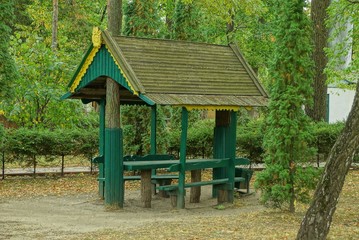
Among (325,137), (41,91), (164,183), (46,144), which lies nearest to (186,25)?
(41,91)

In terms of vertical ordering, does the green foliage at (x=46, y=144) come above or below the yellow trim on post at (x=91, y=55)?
below

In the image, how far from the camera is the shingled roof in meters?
16.2

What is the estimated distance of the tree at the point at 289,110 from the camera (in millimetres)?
14617

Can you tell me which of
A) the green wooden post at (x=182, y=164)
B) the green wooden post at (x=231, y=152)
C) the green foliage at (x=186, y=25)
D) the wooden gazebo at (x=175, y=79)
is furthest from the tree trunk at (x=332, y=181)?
the green foliage at (x=186, y=25)

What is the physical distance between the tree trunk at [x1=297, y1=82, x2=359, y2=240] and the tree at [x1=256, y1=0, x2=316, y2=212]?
4476 millimetres

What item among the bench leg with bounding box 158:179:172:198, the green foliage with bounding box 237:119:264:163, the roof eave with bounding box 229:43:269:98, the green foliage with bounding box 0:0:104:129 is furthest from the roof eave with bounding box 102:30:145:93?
the green foliage with bounding box 237:119:264:163

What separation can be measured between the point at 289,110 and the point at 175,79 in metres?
3.27

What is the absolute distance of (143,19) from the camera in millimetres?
23281

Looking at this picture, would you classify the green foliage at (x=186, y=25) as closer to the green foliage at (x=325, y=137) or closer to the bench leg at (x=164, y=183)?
the green foliage at (x=325, y=137)

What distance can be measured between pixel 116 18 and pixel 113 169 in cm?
581

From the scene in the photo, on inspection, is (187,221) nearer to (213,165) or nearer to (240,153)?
(213,165)

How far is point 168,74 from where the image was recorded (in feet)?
55.3

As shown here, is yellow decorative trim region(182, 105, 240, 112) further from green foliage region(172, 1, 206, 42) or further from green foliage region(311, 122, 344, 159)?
green foliage region(172, 1, 206, 42)

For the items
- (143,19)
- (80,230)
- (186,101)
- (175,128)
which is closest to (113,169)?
(186,101)
